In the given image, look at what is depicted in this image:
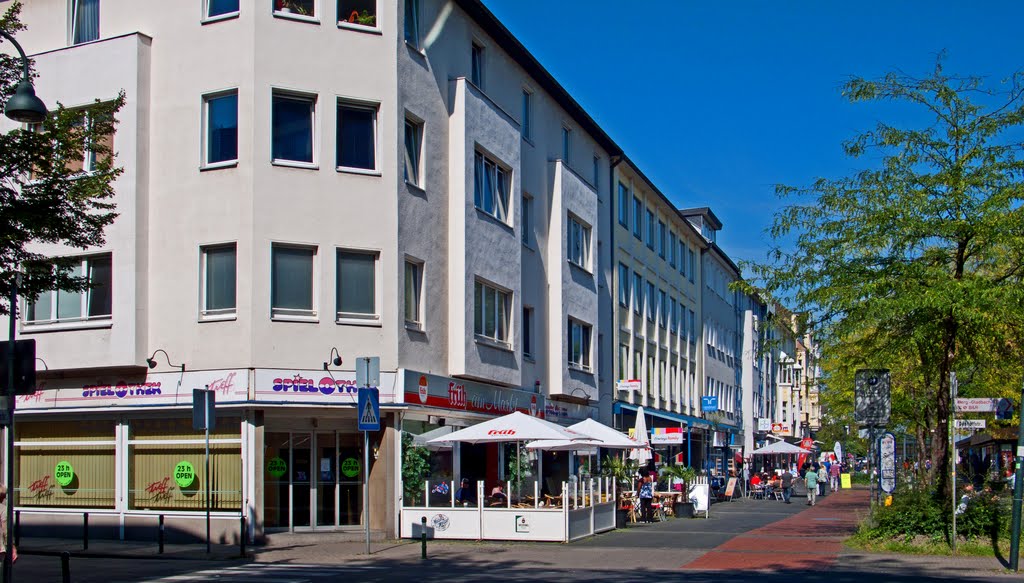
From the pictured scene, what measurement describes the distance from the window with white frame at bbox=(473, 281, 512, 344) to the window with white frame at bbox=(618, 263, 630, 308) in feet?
48.6

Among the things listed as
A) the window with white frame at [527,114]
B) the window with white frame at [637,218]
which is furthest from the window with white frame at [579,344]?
the window with white frame at [637,218]

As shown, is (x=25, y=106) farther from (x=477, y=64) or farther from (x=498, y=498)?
(x=477, y=64)

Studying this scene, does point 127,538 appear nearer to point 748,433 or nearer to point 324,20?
point 324,20

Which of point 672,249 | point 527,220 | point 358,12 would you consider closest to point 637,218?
point 672,249

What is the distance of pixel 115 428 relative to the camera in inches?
951

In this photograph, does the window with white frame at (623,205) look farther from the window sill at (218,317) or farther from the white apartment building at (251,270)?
the window sill at (218,317)

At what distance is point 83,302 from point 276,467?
5621 mm

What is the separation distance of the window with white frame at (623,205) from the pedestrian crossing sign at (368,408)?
85.8ft

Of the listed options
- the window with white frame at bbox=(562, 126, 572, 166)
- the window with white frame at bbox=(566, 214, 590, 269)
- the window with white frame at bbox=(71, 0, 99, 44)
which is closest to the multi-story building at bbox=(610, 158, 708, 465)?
the window with white frame at bbox=(566, 214, 590, 269)

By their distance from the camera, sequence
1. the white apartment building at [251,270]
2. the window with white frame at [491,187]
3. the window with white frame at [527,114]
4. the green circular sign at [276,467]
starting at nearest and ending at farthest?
the white apartment building at [251,270] < the green circular sign at [276,467] < the window with white frame at [491,187] < the window with white frame at [527,114]

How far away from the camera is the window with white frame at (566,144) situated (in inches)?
1469

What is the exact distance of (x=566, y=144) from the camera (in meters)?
37.8

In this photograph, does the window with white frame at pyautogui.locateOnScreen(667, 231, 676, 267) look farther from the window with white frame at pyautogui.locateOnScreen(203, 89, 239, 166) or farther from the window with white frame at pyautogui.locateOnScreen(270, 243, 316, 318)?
the window with white frame at pyautogui.locateOnScreen(203, 89, 239, 166)

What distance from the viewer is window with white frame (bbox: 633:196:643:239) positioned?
4756 centimetres
